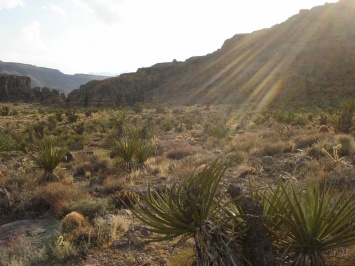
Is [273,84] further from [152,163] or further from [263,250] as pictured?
[263,250]

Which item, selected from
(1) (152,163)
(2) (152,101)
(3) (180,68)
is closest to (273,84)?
(2) (152,101)

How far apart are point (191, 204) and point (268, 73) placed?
199 ft

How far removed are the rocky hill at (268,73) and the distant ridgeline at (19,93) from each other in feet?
19.8

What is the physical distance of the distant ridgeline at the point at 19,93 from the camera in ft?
239

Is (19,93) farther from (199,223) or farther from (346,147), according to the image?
(199,223)

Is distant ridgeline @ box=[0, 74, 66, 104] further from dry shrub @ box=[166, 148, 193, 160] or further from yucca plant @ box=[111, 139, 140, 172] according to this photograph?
yucca plant @ box=[111, 139, 140, 172]

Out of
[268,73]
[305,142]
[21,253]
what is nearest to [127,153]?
[21,253]

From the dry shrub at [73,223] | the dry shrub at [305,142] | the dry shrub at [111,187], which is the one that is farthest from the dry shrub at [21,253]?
the dry shrub at [305,142]

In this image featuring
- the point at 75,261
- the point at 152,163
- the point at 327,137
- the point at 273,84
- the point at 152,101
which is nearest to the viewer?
the point at 75,261

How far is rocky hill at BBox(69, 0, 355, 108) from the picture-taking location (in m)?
50.5

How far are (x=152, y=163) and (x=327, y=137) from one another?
7534 mm

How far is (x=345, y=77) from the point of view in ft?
168

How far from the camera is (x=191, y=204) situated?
312cm

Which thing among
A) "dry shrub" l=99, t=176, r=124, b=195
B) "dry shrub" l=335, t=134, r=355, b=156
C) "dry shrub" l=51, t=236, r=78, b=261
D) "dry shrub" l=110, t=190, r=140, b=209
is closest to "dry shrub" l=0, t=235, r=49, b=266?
"dry shrub" l=51, t=236, r=78, b=261
